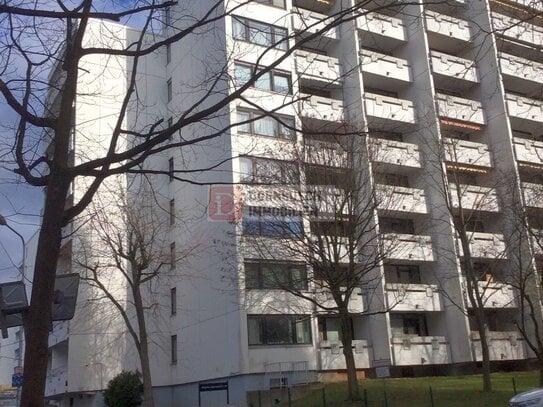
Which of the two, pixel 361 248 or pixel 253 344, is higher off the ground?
pixel 361 248

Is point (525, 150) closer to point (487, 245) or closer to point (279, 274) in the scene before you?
point (487, 245)

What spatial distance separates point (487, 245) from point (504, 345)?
5.11m

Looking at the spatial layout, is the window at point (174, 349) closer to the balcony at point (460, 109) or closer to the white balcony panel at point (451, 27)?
the balcony at point (460, 109)

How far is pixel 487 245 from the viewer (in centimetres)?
3375

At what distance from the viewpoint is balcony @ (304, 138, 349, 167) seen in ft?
76.0

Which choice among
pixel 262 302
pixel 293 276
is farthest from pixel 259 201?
pixel 262 302

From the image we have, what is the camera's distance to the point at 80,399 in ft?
117

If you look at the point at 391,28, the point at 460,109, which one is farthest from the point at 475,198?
the point at 391,28

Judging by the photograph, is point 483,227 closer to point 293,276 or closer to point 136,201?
point 293,276

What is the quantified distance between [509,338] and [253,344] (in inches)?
563

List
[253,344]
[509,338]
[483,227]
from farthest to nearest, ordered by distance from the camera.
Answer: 1. [483,227]
2. [509,338]
3. [253,344]

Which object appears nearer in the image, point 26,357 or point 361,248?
point 26,357

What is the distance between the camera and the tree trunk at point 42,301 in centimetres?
593

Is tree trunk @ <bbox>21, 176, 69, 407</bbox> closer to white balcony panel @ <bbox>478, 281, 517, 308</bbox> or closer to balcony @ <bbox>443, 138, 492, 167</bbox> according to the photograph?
white balcony panel @ <bbox>478, 281, 517, 308</bbox>
